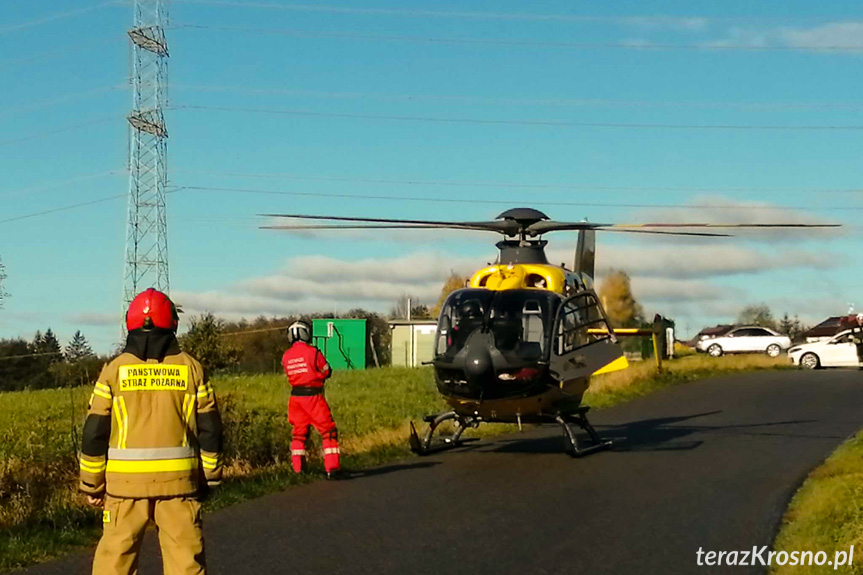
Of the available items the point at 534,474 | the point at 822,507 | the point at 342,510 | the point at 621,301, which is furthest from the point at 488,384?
the point at 621,301

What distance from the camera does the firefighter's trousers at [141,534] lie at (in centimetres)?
616

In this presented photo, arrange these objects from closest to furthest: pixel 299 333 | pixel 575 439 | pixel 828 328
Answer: pixel 299 333
pixel 575 439
pixel 828 328

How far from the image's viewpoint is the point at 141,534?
6.26 metres

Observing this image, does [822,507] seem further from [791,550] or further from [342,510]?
[342,510]

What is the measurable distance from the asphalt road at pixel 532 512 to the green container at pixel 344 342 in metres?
34.6

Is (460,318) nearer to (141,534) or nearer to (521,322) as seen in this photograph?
(521,322)

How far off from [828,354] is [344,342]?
925 inches

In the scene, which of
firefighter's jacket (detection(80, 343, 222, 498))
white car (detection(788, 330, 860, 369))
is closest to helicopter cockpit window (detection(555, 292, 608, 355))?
firefighter's jacket (detection(80, 343, 222, 498))


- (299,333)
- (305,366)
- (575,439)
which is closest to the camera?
(305,366)

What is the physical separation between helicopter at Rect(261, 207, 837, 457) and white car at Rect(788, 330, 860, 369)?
25.1 m

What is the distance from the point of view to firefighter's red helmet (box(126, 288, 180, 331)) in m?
6.33

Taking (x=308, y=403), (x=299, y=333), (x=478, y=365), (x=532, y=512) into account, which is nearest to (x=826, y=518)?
(x=532, y=512)

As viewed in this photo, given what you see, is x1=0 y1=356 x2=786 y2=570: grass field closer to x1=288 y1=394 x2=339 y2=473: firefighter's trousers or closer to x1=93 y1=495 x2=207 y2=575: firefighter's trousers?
x1=288 y1=394 x2=339 y2=473: firefighter's trousers

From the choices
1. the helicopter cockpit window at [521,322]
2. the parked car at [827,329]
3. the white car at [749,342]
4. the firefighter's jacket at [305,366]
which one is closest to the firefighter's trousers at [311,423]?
the firefighter's jacket at [305,366]
